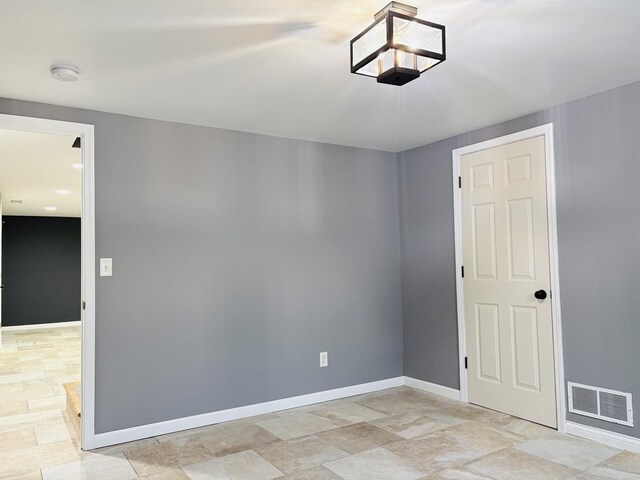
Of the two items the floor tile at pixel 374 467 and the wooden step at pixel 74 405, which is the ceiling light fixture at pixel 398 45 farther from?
the wooden step at pixel 74 405

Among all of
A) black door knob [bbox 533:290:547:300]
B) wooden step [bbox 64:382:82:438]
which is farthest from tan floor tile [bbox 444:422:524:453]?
wooden step [bbox 64:382:82:438]

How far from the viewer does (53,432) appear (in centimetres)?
339

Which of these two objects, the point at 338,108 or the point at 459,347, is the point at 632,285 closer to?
the point at 459,347

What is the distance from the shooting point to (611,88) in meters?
2.96

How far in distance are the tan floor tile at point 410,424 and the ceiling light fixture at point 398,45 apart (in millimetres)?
2424

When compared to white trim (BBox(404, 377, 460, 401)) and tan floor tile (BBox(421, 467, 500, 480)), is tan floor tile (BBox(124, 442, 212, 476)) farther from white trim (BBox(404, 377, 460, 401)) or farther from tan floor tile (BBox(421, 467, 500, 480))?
white trim (BBox(404, 377, 460, 401))

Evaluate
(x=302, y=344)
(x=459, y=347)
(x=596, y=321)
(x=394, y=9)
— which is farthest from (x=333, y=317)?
(x=394, y=9)

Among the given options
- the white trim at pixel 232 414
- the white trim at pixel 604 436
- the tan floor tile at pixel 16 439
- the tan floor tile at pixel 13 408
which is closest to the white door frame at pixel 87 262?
the white trim at pixel 232 414

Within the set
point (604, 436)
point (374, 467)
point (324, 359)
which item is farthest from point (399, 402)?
point (604, 436)

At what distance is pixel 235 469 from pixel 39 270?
8.89m

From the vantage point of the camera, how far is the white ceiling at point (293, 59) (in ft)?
6.47

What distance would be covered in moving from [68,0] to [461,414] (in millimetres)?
3620

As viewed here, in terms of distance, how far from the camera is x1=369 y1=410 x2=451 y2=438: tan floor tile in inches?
128

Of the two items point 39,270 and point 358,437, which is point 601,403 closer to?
point 358,437
